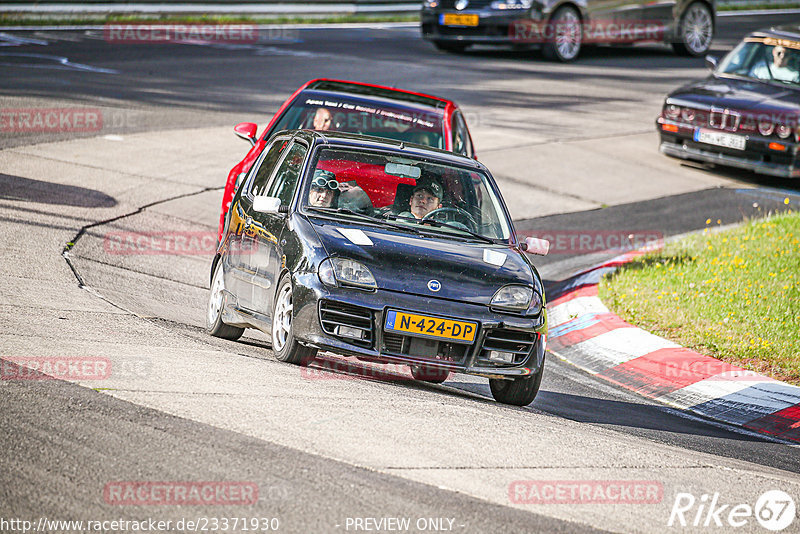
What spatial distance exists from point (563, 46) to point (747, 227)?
11.5m

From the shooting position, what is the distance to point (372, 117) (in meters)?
10.1

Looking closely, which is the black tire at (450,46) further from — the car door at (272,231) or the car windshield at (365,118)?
the car door at (272,231)

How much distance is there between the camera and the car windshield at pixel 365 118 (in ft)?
32.9

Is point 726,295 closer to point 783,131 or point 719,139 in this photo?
point 783,131

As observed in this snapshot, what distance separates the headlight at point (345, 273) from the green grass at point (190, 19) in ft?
59.9

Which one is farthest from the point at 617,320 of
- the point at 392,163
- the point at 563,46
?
the point at 563,46

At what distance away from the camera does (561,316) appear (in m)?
9.92

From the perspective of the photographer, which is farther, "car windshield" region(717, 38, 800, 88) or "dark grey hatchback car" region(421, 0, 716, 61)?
"dark grey hatchback car" region(421, 0, 716, 61)

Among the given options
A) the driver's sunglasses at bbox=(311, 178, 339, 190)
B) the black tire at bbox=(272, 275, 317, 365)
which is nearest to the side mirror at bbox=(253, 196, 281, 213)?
the driver's sunglasses at bbox=(311, 178, 339, 190)

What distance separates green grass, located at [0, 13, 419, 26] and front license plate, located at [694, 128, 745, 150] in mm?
13402

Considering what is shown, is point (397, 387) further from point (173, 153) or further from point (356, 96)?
point (173, 153)

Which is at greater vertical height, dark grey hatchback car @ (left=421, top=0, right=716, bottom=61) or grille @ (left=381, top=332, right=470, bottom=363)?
dark grey hatchback car @ (left=421, top=0, right=716, bottom=61)

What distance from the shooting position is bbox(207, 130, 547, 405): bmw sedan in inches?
250

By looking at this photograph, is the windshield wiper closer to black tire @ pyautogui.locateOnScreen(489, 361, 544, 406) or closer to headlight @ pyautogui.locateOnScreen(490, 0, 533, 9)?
black tire @ pyautogui.locateOnScreen(489, 361, 544, 406)
